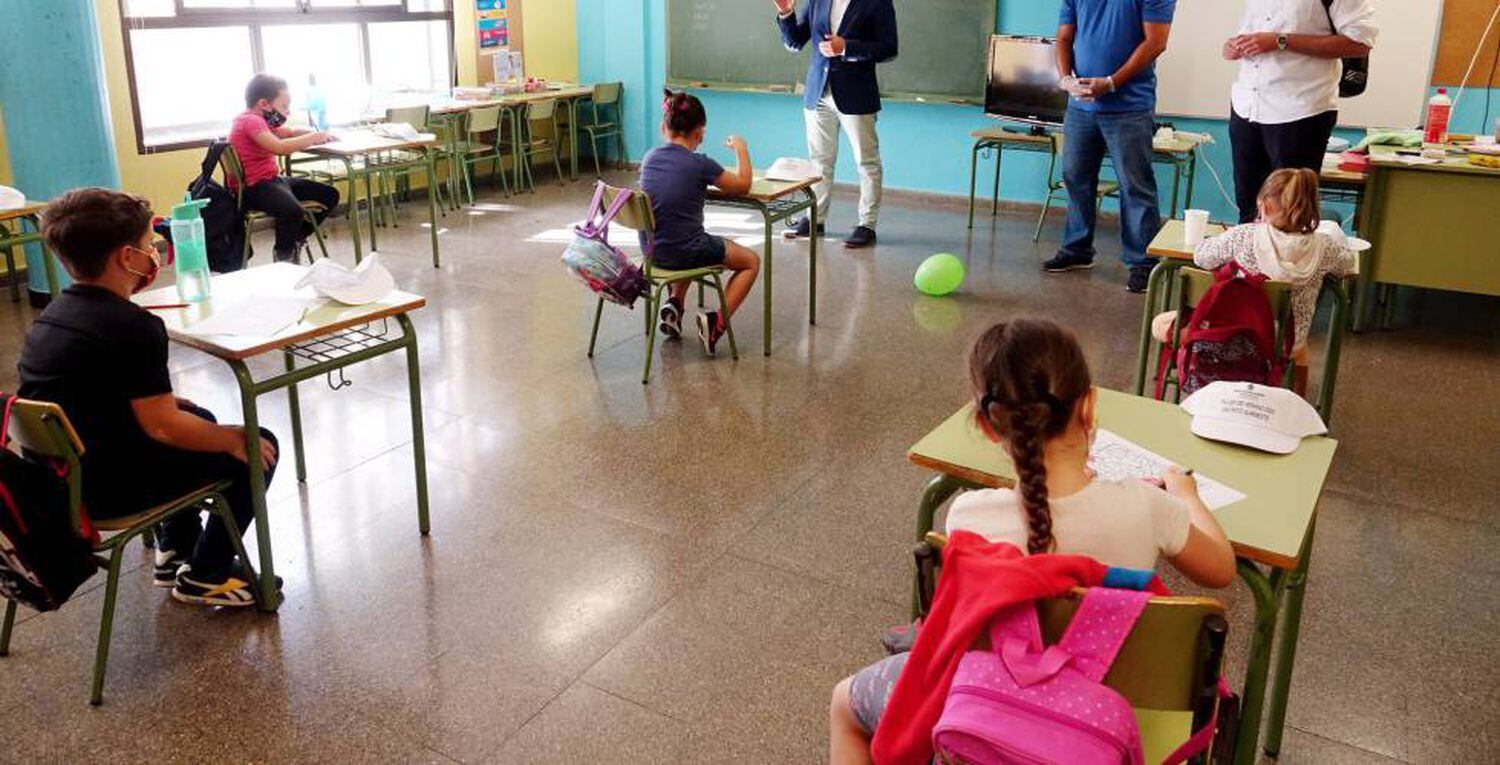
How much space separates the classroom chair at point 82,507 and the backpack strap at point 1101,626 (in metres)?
1.88

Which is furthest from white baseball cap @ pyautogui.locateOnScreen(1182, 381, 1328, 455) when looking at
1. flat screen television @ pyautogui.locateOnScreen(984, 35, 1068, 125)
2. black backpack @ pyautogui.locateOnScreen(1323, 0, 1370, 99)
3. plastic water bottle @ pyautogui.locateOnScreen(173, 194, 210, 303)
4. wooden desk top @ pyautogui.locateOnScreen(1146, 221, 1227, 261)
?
flat screen television @ pyautogui.locateOnScreen(984, 35, 1068, 125)

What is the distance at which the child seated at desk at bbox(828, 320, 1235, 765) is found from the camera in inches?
62.9

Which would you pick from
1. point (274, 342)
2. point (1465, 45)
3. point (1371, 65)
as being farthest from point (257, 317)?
point (1465, 45)

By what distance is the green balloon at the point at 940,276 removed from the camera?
585 cm

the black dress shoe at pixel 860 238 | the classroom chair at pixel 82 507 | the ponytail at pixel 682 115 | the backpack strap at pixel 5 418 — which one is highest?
the ponytail at pixel 682 115

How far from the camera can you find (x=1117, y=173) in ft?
20.0

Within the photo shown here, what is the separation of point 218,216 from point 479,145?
319cm

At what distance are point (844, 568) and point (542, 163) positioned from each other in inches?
278

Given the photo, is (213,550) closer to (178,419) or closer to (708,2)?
(178,419)

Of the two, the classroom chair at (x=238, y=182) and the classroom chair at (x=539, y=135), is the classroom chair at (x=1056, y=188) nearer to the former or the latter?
the classroom chair at (x=539, y=135)

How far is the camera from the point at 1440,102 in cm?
538

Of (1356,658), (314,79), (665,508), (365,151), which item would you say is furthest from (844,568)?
(314,79)

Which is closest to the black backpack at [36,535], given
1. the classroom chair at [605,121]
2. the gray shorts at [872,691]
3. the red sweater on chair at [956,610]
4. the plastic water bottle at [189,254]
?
the plastic water bottle at [189,254]

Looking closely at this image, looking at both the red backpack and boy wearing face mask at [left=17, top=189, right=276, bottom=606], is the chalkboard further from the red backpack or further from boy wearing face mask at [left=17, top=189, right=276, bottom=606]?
boy wearing face mask at [left=17, top=189, right=276, bottom=606]
